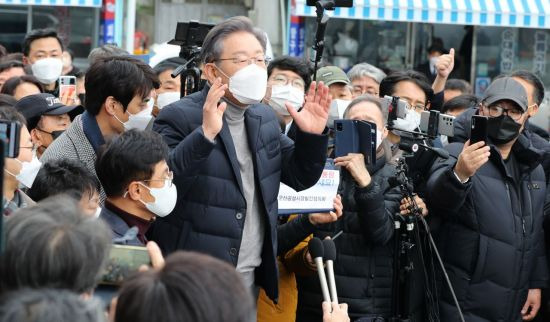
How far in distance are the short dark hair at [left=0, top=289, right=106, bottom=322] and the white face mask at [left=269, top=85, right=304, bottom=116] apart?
406 cm

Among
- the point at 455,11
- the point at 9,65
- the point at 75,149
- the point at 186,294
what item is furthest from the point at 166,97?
the point at 455,11

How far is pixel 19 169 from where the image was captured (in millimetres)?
3875

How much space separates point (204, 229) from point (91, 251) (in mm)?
1802

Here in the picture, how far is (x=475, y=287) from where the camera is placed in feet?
18.0

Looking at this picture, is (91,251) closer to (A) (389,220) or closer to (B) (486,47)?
(A) (389,220)

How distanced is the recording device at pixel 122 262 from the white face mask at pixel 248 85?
1.54 meters

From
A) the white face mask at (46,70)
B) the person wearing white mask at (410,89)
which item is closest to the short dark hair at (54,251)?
the person wearing white mask at (410,89)

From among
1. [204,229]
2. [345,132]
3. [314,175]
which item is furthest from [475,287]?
[204,229]

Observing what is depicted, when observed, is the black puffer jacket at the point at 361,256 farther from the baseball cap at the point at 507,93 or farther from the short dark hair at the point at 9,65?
the short dark hair at the point at 9,65

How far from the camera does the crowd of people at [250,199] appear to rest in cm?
234

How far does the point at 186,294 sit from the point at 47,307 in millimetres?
295

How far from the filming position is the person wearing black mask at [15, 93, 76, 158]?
5.49 m

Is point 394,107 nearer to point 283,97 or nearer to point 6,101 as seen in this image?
point 283,97

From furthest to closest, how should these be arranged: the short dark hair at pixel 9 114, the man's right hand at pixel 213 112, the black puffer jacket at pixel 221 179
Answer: the black puffer jacket at pixel 221 179
the man's right hand at pixel 213 112
the short dark hair at pixel 9 114
